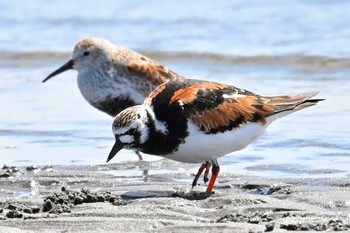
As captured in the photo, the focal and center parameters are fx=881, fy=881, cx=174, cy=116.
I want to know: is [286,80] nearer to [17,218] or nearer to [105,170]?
[105,170]

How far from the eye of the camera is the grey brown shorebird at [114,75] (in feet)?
31.3

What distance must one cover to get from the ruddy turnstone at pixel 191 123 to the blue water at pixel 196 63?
2.86 ft

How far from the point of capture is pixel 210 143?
6.45m

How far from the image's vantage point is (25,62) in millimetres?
14312

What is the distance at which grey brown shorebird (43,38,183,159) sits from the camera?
9531 mm

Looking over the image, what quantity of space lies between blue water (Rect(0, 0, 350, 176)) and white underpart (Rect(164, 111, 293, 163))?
31.8 inches

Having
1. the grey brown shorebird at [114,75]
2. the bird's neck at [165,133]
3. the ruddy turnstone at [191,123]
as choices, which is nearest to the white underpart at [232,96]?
the ruddy turnstone at [191,123]

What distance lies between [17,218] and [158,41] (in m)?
9.76

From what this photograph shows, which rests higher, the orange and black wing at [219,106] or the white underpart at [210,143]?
the orange and black wing at [219,106]

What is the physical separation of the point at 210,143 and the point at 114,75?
3532 millimetres

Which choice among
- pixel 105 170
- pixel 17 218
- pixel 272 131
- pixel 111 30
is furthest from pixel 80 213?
pixel 111 30

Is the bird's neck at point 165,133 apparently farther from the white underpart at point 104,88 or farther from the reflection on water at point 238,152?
the white underpart at point 104,88

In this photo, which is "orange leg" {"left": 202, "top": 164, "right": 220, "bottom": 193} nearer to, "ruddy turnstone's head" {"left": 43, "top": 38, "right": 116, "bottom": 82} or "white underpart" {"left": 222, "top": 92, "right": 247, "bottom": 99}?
"white underpart" {"left": 222, "top": 92, "right": 247, "bottom": 99}

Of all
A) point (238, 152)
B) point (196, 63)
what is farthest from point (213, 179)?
point (196, 63)
